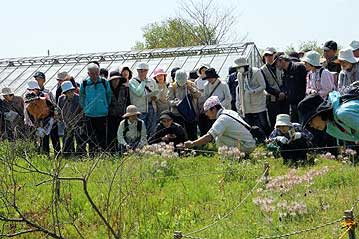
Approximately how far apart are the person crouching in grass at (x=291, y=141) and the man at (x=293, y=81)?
4.22 feet

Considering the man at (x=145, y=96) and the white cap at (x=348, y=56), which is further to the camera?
the man at (x=145, y=96)

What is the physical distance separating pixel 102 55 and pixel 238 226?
1623 centimetres

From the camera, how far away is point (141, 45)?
50750mm

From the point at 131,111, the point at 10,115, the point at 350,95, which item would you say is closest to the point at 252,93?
the point at 131,111

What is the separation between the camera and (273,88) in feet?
35.1

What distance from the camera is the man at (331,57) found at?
10.2 metres

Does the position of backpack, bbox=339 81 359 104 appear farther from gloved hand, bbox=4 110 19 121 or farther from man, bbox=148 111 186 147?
gloved hand, bbox=4 110 19 121

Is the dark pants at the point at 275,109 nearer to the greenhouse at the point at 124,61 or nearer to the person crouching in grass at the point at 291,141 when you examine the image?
the person crouching in grass at the point at 291,141

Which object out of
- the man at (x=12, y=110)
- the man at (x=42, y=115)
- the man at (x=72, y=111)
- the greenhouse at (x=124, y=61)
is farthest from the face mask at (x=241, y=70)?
the greenhouse at (x=124, y=61)

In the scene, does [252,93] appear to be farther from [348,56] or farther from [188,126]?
[348,56]

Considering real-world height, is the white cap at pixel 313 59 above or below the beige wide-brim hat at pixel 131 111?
above

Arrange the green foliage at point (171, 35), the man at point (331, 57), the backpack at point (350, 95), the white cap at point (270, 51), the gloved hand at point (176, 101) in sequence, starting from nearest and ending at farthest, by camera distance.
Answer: the backpack at point (350, 95) < the man at point (331, 57) < the gloved hand at point (176, 101) < the white cap at point (270, 51) < the green foliage at point (171, 35)

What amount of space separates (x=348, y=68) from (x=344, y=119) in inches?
152

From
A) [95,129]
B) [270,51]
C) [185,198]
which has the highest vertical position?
[270,51]
